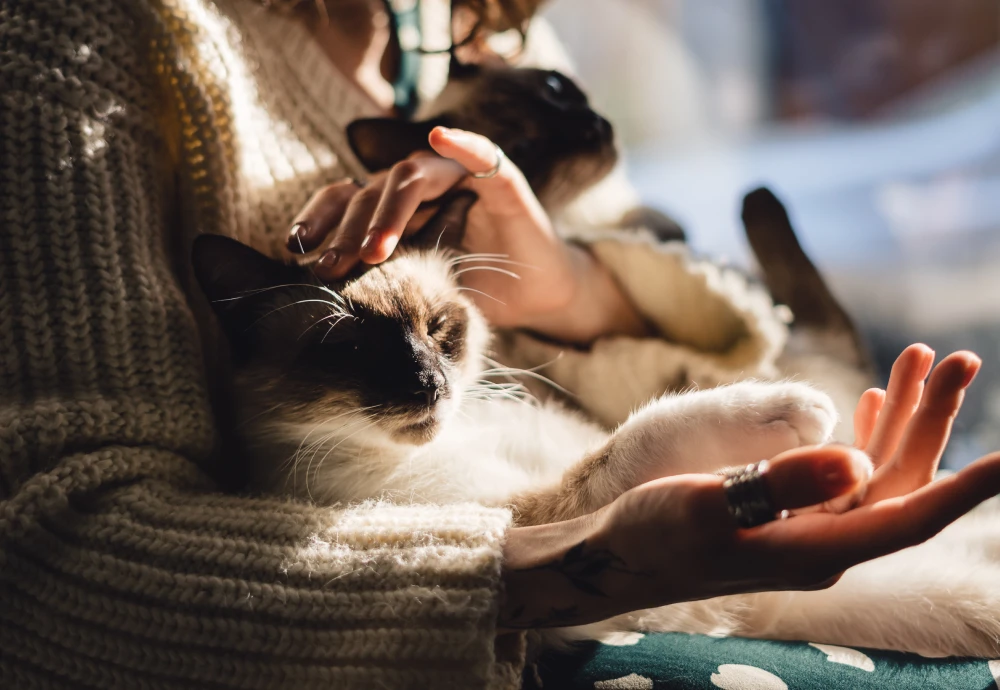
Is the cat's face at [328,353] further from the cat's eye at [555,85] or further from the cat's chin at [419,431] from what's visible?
the cat's eye at [555,85]

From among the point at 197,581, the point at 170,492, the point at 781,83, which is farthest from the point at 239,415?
Result: the point at 781,83

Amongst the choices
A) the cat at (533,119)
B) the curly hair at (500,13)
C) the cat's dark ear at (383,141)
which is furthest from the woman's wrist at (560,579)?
the curly hair at (500,13)

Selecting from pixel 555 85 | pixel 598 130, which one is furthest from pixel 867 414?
pixel 555 85

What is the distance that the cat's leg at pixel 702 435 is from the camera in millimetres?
713

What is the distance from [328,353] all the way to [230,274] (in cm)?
16

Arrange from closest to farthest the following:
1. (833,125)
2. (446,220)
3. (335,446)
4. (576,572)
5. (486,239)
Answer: (576,572)
(335,446)
(446,220)
(486,239)
(833,125)

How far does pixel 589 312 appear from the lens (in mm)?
1358

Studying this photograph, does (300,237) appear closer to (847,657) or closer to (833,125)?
(847,657)

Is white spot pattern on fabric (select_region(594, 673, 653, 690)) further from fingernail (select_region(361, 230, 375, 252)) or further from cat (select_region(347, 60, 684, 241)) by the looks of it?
cat (select_region(347, 60, 684, 241))

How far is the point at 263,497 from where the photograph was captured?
0.83 m

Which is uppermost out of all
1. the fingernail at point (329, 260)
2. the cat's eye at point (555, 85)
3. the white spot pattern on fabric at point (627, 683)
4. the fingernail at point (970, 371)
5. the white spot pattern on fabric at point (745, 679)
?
the cat's eye at point (555, 85)

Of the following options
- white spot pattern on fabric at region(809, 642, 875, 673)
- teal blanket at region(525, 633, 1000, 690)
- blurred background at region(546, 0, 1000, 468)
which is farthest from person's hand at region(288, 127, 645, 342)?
blurred background at region(546, 0, 1000, 468)

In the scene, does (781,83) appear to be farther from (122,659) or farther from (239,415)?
(122,659)

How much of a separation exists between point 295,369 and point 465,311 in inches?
11.1
